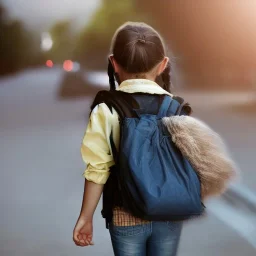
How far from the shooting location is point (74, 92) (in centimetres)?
185

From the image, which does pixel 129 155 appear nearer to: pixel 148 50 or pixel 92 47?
pixel 148 50

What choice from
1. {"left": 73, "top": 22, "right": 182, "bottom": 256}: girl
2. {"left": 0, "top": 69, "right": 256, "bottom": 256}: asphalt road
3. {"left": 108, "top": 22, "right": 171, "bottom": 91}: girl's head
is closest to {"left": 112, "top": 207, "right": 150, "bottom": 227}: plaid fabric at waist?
{"left": 73, "top": 22, "right": 182, "bottom": 256}: girl

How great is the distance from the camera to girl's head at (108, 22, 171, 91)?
99cm

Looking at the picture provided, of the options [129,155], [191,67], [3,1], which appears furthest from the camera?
[191,67]

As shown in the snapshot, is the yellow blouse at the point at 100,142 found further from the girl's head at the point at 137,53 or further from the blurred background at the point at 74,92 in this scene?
the blurred background at the point at 74,92

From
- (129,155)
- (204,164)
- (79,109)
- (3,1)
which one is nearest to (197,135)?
(204,164)

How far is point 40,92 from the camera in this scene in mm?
1834

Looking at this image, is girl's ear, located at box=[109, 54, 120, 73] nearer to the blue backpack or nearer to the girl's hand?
the blue backpack

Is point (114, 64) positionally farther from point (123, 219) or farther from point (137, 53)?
point (123, 219)

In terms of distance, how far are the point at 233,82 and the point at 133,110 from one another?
3.51 ft

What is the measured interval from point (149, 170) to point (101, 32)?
1021mm

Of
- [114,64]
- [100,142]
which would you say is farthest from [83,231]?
[114,64]

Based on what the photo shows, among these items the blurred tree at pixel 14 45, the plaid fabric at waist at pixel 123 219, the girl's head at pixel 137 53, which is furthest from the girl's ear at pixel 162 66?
the blurred tree at pixel 14 45

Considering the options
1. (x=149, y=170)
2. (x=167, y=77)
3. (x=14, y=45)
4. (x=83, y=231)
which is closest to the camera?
(x=149, y=170)
